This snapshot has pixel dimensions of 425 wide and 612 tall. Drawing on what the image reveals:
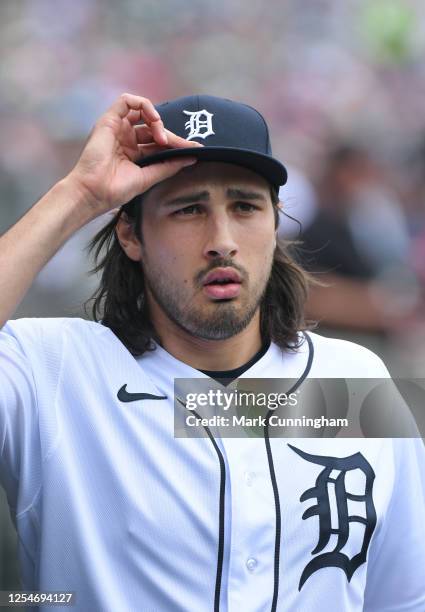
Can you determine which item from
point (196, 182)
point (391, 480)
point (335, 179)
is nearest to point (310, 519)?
point (391, 480)

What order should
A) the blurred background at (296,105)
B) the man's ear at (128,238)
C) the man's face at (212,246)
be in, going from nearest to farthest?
1. the man's face at (212,246)
2. the man's ear at (128,238)
3. the blurred background at (296,105)

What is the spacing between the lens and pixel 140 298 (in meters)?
2.37

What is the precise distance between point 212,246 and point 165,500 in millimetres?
555

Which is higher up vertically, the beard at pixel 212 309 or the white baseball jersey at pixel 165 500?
the beard at pixel 212 309

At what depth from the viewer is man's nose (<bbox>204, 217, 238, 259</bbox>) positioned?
80.5 inches

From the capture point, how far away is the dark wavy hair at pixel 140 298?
2246 millimetres

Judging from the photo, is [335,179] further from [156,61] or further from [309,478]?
[309,478]

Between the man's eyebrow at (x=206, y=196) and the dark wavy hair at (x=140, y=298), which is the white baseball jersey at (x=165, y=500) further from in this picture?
the man's eyebrow at (x=206, y=196)

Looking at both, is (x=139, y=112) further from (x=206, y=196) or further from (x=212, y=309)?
(x=212, y=309)

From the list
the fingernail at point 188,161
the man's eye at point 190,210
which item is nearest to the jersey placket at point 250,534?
the man's eye at point 190,210

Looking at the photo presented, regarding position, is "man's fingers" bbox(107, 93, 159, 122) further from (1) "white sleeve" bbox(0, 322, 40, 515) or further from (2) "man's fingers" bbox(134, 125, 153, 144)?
(1) "white sleeve" bbox(0, 322, 40, 515)

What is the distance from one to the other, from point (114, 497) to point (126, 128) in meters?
0.80

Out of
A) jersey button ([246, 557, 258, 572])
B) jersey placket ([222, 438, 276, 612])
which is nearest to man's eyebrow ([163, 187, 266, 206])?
jersey placket ([222, 438, 276, 612])

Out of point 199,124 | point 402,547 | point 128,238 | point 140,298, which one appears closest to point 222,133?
point 199,124
